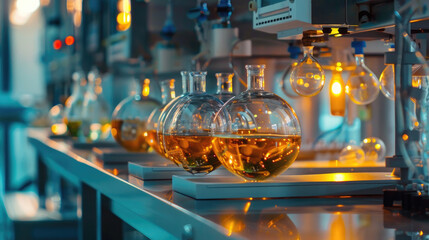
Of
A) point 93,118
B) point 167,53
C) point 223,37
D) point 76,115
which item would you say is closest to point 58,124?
point 76,115

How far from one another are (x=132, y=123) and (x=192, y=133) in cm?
85

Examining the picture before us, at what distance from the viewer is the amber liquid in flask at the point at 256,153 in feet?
3.90

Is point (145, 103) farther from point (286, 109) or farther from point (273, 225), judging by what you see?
point (273, 225)

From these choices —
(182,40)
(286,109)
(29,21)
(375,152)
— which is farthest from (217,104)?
(29,21)

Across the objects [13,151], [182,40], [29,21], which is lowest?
[13,151]

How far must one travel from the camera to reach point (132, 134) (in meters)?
2.25

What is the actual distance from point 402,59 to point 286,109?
22 cm

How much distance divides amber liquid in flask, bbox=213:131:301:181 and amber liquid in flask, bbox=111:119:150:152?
1.03 m

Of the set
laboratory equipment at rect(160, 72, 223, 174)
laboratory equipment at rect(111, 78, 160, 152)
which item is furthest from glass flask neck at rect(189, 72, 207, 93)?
laboratory equipment at rect(111, 78, 160, 152)

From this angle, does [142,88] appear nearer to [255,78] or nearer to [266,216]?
[255,78]

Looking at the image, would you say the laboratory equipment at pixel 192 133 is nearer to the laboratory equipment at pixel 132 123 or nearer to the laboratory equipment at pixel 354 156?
the laboratory equipment at pixel 354 156

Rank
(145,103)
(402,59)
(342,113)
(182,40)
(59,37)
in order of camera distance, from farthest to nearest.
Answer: (59,37) → (182,40) → (145,103) → (342,113) → (402,59)

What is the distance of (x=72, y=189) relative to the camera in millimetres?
3592

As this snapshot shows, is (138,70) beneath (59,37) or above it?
beneath
